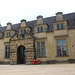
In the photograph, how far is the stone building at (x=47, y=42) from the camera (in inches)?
749

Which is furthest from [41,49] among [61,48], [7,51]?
[7,51]

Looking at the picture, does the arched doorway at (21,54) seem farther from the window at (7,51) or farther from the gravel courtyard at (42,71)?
the gravel courtyard at (42,71)

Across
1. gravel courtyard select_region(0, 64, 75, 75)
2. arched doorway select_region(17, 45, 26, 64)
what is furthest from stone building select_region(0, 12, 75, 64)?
gravel courtyard select_region(0, 64, 75, 75)

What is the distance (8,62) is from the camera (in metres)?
23.3

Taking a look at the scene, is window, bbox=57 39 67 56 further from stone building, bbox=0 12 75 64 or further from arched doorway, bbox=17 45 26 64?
arched doorway, bbox=17 45 26 64

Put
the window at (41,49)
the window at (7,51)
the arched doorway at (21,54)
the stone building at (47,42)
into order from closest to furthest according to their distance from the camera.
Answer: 1. the stone building at (47,42)
2. the window at (41,49)
3. the arched doorway at (21,54)
4. the window at (7,51)

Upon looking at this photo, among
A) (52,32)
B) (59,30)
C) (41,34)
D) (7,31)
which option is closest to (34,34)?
(41,34)

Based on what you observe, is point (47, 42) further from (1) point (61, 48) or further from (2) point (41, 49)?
(1) point (61, 48)

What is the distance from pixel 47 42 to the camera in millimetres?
20359

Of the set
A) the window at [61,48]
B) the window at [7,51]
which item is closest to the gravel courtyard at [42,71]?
the window at [61,48]

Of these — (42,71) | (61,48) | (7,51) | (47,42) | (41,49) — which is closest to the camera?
(42,71)

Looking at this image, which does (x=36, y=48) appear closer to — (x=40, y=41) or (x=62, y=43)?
(x=40, y=41)

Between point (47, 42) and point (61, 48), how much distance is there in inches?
106

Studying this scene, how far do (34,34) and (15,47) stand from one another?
4.34 meters
